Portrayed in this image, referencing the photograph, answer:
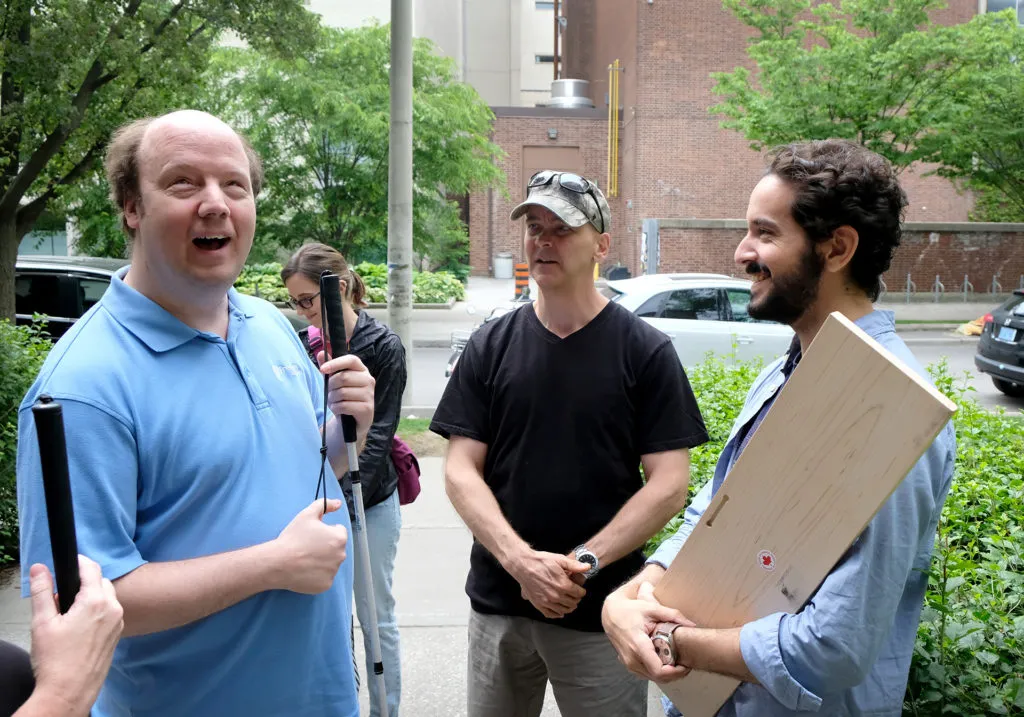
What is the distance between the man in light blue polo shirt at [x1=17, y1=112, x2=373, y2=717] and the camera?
72.1 inches

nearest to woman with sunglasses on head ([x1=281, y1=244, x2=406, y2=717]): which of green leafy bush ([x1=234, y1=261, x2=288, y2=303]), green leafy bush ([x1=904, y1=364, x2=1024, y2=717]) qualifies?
green leafy bush ([x1=904, y1=364, x2=1024, y2=717])

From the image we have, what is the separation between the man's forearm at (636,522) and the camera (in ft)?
8.94

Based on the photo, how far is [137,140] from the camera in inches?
83.7

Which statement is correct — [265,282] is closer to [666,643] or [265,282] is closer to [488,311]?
[488,311]

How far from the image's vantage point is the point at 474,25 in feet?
176

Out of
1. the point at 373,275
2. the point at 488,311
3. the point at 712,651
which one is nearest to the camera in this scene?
the point at 712,651

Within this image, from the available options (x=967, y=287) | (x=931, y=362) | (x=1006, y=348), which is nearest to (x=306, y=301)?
(x=1006, y=348)

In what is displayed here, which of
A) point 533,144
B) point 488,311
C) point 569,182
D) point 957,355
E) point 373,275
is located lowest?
point 957,355

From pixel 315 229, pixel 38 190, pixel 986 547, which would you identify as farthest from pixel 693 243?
pixel 986 547

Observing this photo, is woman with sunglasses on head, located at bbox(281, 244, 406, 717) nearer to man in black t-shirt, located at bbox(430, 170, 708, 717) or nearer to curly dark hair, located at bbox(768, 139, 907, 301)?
man in black t-shirt, located at bbox(430, 170, 708, 717)

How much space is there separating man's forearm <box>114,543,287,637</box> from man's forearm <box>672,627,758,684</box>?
853 mm

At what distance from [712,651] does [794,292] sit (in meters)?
0.80

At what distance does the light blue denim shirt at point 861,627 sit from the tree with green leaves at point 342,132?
1738cm

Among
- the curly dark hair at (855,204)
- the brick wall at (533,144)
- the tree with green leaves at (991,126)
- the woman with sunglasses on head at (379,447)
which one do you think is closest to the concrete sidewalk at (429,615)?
the woman with sunglasses on head at (379,447)
